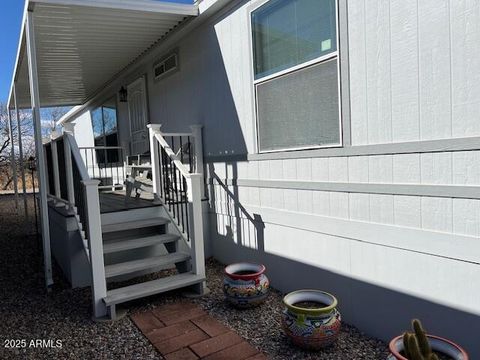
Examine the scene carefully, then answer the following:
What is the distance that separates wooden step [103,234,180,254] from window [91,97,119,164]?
4.40 meters

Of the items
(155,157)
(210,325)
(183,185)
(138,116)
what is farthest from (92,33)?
(210,325)

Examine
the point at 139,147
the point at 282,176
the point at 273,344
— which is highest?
the point at 139,147

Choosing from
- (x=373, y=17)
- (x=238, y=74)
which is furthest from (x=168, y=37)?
(x=373, y=17)

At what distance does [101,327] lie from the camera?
2.95 metres

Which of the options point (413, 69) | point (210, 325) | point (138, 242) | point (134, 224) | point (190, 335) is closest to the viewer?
point (413, 69)

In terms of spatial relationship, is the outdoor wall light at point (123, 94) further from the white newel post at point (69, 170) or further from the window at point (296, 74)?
the window at point (296, 74)

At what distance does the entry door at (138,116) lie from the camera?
6.48 meters

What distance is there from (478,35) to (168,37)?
12.9ft

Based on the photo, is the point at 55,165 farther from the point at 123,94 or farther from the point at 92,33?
the point at 123,94

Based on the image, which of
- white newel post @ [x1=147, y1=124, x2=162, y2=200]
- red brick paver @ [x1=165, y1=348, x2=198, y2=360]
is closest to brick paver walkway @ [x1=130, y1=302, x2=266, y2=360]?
red brick paver @ [x1=165, y1=348, x2=198, y2=360]

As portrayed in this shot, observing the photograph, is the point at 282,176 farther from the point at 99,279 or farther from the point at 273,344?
the point at 99,279

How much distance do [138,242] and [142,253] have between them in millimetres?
532

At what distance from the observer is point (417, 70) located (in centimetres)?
227

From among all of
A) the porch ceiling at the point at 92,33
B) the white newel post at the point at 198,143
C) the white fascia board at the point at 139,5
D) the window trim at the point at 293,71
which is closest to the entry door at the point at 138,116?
the porch ceiling at the point at 92,33
